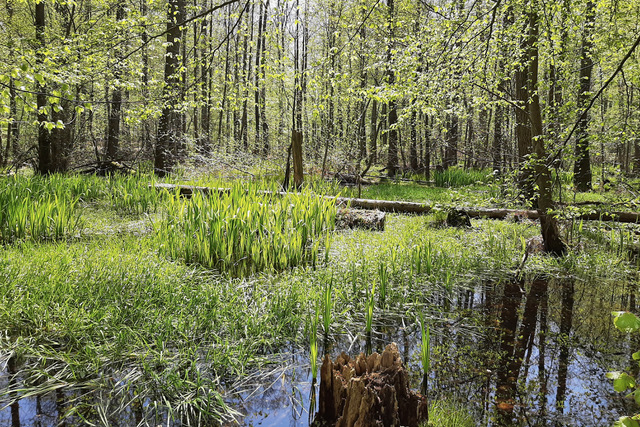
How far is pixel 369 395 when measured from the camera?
1.78 metres

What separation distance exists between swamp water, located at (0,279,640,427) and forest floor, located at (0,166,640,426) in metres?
0.01

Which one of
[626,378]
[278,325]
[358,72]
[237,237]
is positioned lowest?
[278,325]

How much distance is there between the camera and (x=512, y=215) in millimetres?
7223

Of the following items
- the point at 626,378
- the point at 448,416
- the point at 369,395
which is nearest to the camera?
the point at 626,378

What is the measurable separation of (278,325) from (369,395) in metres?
1.37

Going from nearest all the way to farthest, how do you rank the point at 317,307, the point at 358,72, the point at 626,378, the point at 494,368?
the point at 626,378 → the point at 494,368 → the point at 317,307 → the point at 358,72

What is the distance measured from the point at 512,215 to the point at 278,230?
191 inches

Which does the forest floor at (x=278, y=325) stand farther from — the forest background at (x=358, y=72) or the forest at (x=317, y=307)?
the forest background at (x=358, y=72)

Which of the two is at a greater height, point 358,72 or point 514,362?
point 358,72

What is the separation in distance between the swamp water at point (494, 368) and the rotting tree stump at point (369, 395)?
0.78ft

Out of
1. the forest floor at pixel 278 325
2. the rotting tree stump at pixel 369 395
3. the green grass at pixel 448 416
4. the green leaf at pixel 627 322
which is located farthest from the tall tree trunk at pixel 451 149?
the green leaf at pixel 627 322

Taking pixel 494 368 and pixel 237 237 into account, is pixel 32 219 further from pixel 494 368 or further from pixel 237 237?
pixel 494 368

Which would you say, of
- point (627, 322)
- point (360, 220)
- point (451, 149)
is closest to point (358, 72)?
point (360, 220)

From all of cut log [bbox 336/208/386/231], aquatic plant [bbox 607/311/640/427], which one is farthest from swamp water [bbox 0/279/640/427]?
cut log [bbox 336/208/386/231]
